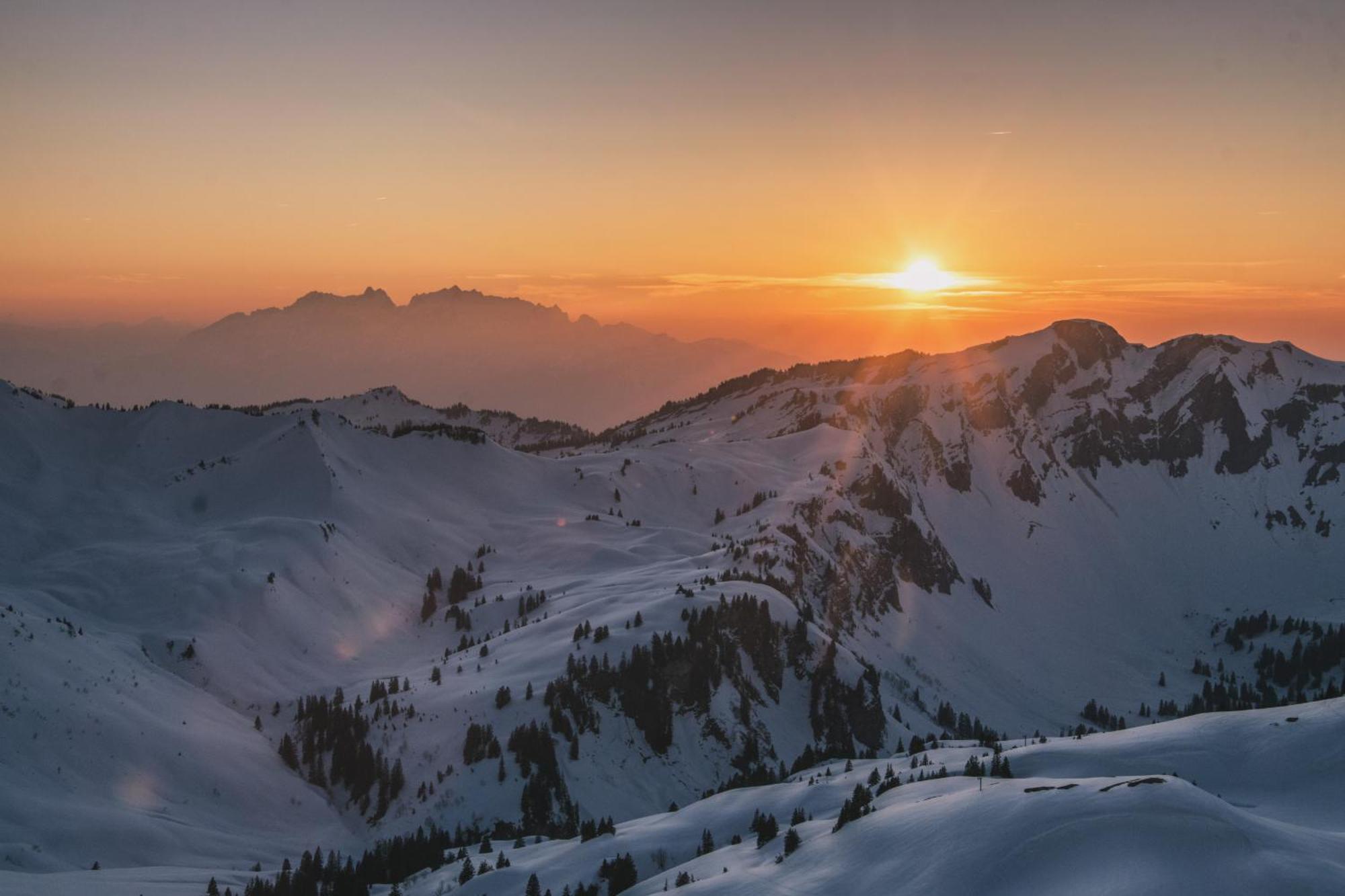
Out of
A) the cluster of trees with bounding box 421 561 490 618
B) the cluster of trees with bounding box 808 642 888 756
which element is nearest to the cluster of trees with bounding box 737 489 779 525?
the cluster of trees with bounding box 421 561 490 618

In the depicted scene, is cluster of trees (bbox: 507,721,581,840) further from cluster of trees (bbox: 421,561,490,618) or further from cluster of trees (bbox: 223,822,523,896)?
cluster of trees (bbox: 421,561,490,618)

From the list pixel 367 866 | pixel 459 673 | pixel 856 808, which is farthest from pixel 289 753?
pixel 856 808

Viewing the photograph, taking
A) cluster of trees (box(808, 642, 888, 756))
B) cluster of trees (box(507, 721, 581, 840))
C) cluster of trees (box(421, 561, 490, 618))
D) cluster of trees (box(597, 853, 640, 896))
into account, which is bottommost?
cluster of trees (box(808, 642, 888, 756))

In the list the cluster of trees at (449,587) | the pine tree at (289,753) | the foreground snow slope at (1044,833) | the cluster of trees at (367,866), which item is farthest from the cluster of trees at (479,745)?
the cluster of trees at (449,587)

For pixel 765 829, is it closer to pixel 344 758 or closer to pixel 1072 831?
pixel 1072 831

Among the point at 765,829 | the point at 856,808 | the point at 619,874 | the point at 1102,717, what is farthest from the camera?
the point at 1102,717

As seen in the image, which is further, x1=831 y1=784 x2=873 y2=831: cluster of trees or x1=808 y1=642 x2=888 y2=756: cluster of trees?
x1=808 y1=642 x2=888 y2=756: cluster of trees

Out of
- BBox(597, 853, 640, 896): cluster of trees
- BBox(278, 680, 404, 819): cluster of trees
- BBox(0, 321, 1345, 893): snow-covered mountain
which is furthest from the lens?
BBox(278, 680, 404, 819): cluster of trees

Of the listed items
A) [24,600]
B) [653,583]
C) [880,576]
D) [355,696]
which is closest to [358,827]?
[355,696]

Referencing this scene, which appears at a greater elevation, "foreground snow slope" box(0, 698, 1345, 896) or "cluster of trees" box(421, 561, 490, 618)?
"foreground snow slope" box(0, 698, 1345, 896)

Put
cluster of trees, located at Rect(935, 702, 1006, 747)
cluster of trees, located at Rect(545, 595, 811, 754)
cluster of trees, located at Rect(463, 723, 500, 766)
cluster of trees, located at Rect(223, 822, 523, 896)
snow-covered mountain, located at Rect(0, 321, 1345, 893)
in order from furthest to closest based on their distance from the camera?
cluster of trees, located at Rect(935, 702, 1006, 747) < cluster of trees, located at Rect(545, 595, 811, 754) < cluster of trees, located at Rect(463, 723, 500, 766) < cluster of trees, located at Rect(223, 822, 523, 896) < snow-covered mountain, located at Rect(0, 321, 1345, 893)

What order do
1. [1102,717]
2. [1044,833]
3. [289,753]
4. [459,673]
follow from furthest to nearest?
[1102,717], [459,673], [289,753], [1044,833]

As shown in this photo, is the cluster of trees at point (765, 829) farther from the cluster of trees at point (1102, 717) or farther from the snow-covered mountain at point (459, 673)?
the cluster of trees at point (1102, 717)

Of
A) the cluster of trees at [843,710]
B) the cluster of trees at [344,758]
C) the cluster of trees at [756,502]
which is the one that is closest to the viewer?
the cluster of trees at [344,758]
